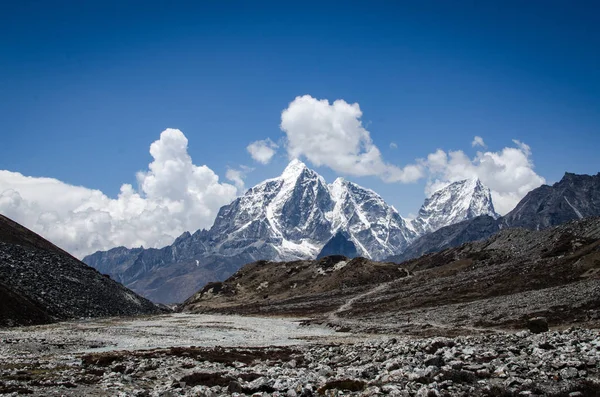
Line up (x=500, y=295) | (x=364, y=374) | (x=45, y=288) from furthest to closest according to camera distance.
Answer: (x=45, y=288) < (x=500, y=295) < (x=364, y=374)

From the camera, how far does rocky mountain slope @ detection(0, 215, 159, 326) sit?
91688mm

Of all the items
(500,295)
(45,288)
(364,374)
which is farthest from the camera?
(45,288)

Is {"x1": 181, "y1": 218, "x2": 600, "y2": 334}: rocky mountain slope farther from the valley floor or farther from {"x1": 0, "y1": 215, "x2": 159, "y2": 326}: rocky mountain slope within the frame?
{"x1": 0, "y1": 215, "x2": 159, "y2": 326}: rocky mountain slope

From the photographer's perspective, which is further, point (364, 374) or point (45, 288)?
point (45, 288)

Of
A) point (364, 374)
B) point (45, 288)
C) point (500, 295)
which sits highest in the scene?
point (500, 295)

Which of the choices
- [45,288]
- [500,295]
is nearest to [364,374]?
[500,295]

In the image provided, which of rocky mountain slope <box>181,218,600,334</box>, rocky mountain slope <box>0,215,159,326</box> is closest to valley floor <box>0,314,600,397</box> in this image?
rocky mountain slope <box>181,218,600,334</box>

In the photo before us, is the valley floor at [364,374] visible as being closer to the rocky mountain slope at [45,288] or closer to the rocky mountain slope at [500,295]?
the rocky mountain slope at [500,295]

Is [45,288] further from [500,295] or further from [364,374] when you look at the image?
[364,374]

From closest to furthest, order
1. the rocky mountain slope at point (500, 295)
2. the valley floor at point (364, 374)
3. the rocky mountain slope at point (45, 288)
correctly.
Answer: the valley floor at point (364, 374) → the rocky mountain slope at point (500, 295) → the rocky mountain slope at point (45, 288)

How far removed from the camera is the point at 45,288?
4409 inches

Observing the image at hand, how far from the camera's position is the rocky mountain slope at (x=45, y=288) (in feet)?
301

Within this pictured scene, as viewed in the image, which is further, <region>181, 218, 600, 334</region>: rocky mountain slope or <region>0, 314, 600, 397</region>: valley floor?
<region>181, 218, 600, 334</region>: rocky mountain slope

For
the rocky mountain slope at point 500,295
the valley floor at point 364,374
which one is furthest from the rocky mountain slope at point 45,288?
the valley floor at point 364,374
